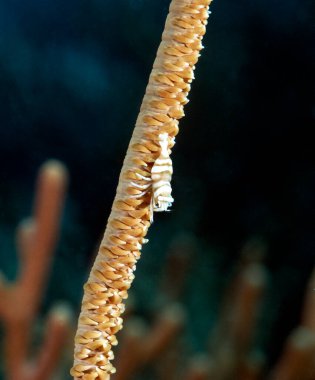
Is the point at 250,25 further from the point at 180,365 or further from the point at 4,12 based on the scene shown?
the point at 180,365

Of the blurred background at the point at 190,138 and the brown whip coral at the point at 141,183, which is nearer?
the brown whip coral at the point at 141,183

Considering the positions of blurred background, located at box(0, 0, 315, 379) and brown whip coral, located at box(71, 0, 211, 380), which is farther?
blurred background, located at box(0, 0, 315, 379)

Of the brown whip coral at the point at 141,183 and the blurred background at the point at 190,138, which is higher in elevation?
the brown whip coral at the point at 141,183

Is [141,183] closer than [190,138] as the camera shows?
Yes

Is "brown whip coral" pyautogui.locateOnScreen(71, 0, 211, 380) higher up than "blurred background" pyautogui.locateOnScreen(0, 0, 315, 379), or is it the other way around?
"brown whip coral" pyautogui.locateOnScreen(71, 0, 211, 380)

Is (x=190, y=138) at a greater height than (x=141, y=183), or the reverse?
(x=141, y=183)
